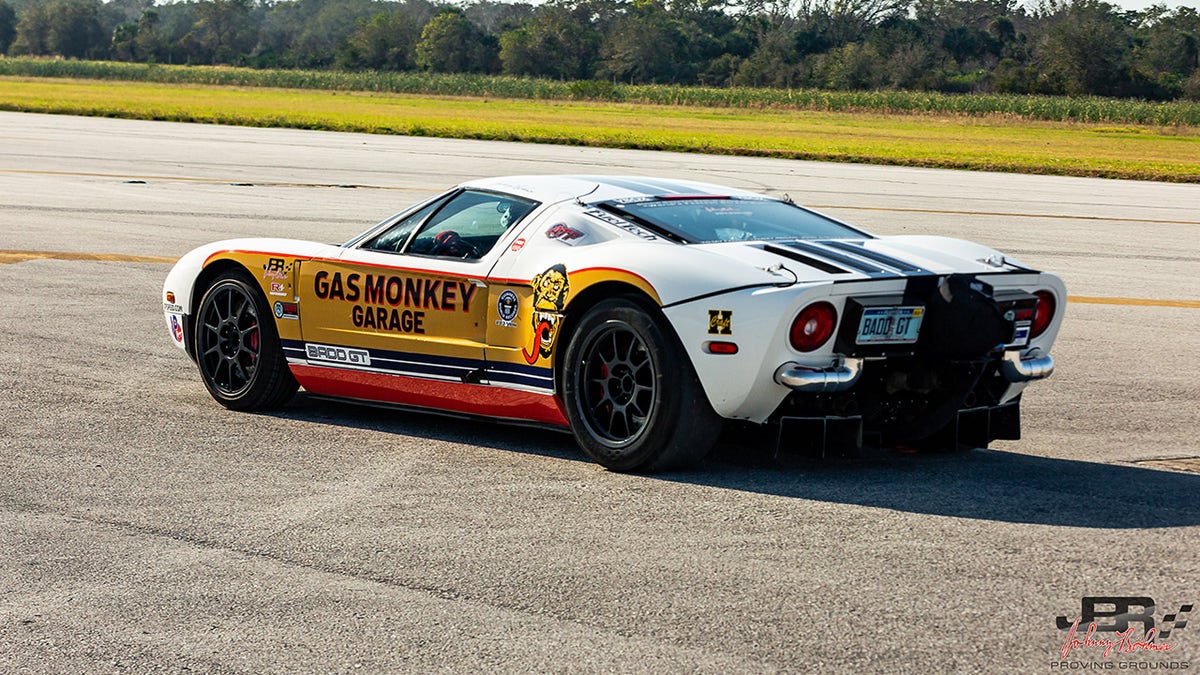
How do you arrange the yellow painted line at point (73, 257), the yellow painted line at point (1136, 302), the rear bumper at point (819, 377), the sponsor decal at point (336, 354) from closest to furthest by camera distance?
the rear bumper at point (819, 377)
the sponsor decal at point (336, 354)
the yellow painted line at point (1136, 302)
the yellow painted line at point (73, 257)

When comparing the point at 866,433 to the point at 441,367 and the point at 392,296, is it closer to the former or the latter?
the point at 441,367

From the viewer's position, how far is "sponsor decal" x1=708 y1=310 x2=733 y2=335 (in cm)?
572

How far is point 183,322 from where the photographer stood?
782cm

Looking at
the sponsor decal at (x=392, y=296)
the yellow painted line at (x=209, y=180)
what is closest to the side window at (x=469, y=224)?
the sponsor decal at (x=392, y=296)

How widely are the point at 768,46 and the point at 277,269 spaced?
365 feet

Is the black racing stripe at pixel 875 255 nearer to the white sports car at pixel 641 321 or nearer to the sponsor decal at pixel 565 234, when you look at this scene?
the white sports car at pixel 641 321

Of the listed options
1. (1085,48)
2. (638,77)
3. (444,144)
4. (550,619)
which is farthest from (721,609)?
(638,77)

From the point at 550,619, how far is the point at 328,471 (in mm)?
2214

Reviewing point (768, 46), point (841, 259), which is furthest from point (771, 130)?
point (768, 46)

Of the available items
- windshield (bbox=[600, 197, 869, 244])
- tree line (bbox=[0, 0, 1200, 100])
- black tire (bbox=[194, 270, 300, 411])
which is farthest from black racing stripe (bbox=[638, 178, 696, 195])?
tree line (bbox=[0, 0, 1200, 100])

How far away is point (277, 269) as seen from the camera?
24.3ft

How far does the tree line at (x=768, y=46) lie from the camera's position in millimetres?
92250

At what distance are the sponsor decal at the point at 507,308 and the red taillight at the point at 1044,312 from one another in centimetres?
227

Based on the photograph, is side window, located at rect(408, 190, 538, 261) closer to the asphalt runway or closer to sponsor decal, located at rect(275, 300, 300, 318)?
sponsor decal, located at rect(275, 300, 300, 318)
